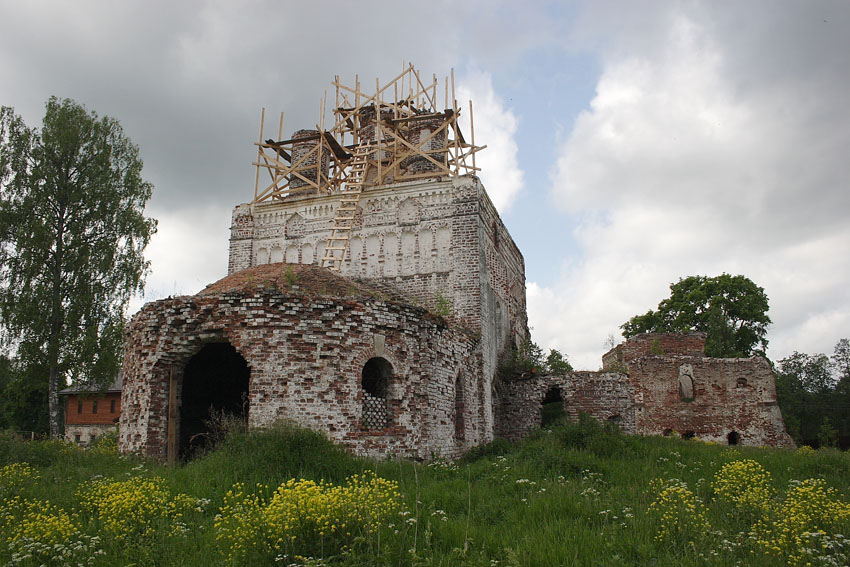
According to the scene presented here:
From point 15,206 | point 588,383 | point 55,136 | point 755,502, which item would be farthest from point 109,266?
point 755,502

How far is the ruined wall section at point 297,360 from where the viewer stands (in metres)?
11.3

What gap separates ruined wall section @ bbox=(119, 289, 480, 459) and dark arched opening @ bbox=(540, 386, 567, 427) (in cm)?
662

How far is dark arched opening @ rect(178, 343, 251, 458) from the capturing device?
1395 cm

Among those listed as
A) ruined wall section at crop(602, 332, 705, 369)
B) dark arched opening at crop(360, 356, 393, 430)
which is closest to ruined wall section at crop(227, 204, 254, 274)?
dark arched opening at crop(360, 356, 393, 430)

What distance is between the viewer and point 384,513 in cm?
645

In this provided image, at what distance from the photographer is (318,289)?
12758mm

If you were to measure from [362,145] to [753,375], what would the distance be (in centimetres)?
1812

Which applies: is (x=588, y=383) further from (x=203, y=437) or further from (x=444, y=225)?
(x=203, y=437)

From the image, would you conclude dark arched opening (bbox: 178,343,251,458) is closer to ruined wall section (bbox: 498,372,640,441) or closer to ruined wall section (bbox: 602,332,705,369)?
ruined wall section (bbox: 498,372,640,441)

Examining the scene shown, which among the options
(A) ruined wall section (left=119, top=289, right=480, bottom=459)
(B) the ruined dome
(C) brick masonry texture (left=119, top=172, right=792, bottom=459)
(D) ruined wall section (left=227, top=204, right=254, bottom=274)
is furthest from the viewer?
(D) ruined wall section (left=227, top=204, right=254, bottom=274)

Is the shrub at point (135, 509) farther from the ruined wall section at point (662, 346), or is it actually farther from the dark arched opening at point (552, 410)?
the ruined wall section at point (662, 346)

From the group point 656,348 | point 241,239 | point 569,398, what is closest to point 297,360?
point 241,239

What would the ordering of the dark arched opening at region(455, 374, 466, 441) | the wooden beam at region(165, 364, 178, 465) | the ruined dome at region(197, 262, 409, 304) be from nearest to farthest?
the wooden beam at region(165, 364, 178, 465), the ruined dome at region(197, 262, 409, 304), the dark arched opening at region(455, 374, 466, 441)

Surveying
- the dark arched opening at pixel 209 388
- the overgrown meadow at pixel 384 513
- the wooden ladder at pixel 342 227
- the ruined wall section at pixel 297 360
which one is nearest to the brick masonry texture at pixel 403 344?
the ruined wall section at pixel 297 360
